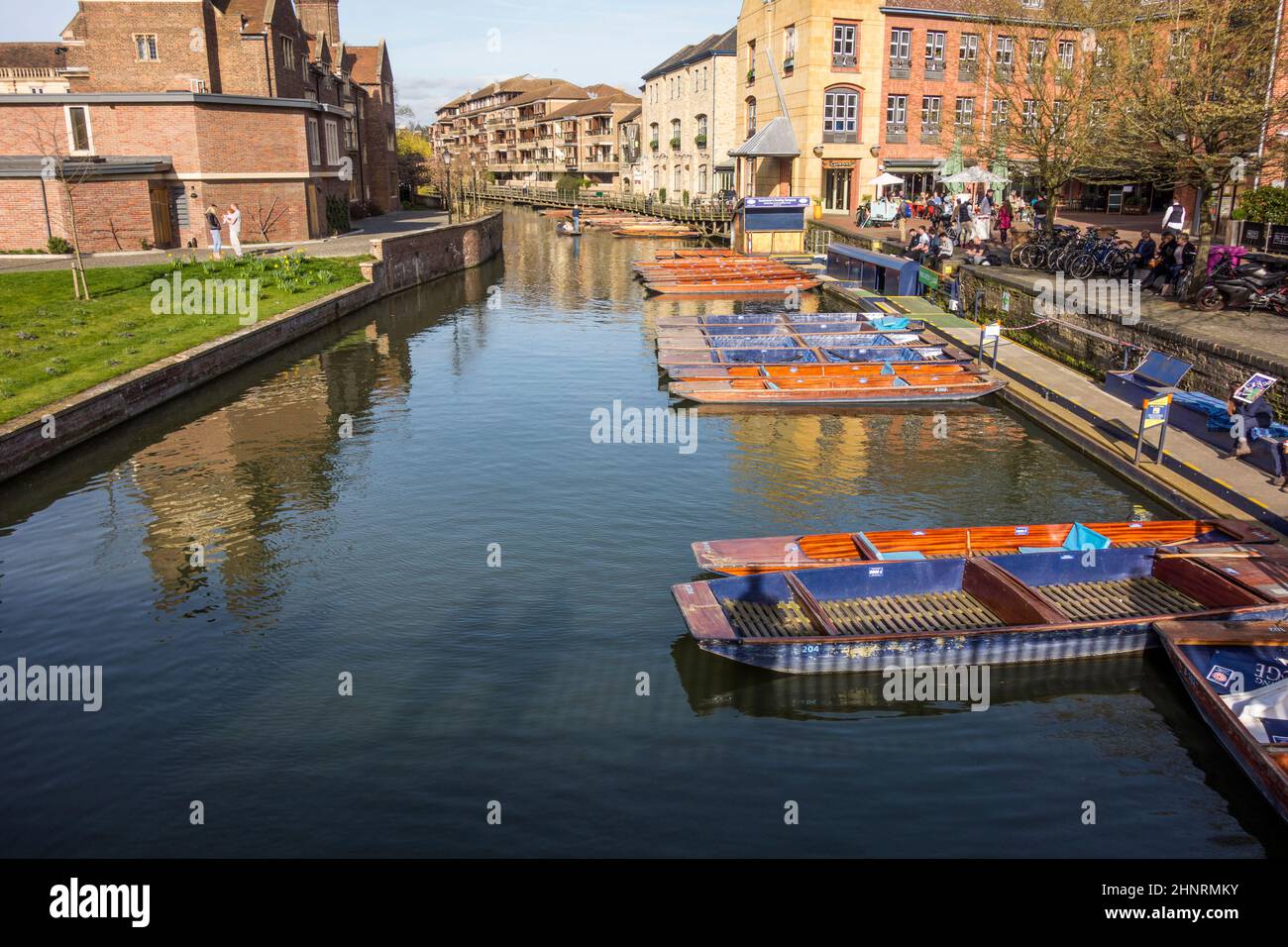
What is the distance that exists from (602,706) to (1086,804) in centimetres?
483

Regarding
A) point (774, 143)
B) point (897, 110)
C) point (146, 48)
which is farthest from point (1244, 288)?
point (146, 48)

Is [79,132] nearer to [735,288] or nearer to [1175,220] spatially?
[735,288]

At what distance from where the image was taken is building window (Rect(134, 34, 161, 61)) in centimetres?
4481

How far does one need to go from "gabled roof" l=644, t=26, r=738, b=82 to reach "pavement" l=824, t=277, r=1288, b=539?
46041 mm

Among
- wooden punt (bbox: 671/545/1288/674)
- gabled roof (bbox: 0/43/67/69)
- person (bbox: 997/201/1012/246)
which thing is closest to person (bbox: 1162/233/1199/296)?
person (bbox: 997/201/1012/246)

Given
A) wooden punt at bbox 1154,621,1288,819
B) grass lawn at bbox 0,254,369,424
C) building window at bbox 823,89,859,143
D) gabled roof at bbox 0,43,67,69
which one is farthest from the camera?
gabled roof at bbox 0,43,67,69

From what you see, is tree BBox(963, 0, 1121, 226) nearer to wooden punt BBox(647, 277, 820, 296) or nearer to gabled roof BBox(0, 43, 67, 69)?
wooden punt BBox(647, 277, 820, 296)

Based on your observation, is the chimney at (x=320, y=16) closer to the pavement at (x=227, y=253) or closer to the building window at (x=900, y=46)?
the pavement at (x=227, y=253)

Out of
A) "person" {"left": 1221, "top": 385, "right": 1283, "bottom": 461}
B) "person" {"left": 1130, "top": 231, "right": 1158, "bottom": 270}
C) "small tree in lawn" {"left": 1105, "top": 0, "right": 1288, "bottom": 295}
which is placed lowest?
"person" {"left": 1221, "top": 385, "right": 1283, "bottom": 461}

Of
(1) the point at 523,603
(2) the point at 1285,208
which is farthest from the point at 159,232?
(2) the point at 1285,208

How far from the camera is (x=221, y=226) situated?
40.0m

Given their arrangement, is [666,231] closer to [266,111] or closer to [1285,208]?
[266,111]

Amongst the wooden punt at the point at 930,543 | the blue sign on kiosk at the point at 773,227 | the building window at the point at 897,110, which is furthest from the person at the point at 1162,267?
the building window at the point at 897,110
